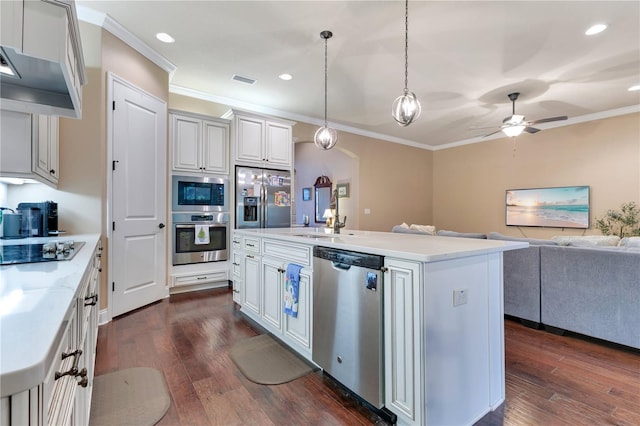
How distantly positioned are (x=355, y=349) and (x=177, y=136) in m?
Answer: 3.49

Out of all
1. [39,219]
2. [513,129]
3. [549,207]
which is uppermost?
[513,129]

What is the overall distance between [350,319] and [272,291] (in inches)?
39.6

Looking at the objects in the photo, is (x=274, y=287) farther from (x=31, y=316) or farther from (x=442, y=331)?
(x=31, y=316)

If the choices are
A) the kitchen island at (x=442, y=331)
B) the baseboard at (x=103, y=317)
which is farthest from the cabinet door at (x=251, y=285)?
the baseboard at (x=103, y=317)

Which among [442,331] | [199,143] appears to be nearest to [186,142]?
[199,143]

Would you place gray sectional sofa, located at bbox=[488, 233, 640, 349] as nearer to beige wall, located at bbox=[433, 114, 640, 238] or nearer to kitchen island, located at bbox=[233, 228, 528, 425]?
kitchen island, located at bbox=[233, 228, 528, 425]

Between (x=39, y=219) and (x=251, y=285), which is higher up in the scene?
(x=39, y=219)

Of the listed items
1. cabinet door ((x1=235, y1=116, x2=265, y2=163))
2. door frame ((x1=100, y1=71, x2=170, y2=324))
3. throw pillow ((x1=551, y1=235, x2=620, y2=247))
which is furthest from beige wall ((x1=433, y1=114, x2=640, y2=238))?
door frame ((x1=100, y1=71, x2=170, y2=324))

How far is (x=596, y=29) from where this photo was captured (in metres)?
2.86

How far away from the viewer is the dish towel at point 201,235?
3952mm

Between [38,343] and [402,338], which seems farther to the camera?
[402,338]

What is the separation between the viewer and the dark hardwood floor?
1.61 meters

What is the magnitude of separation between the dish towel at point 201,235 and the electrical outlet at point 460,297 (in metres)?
3.38

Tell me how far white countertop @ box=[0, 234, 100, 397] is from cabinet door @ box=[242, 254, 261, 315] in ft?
5.57
